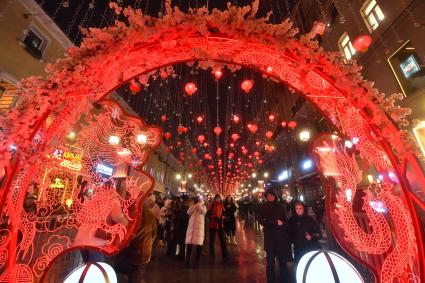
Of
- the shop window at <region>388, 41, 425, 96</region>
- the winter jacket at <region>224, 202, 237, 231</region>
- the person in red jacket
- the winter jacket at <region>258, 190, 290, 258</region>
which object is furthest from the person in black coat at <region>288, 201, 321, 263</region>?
the shop window at <region>388, 41, 425, 96</region>

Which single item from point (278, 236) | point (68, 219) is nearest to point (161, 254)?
point (278, 236)

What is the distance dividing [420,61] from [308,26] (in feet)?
34.2

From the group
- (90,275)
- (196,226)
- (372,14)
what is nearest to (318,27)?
(90,275)

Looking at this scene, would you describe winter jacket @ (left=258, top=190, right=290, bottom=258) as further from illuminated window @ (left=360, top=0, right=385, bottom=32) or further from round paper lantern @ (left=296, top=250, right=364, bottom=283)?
illuminated window @ (left=360, top=0, right=385, bottom=32)

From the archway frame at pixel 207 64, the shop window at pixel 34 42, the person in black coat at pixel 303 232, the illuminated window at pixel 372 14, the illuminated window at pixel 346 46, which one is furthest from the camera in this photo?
the illuminated window at pixel 346 46

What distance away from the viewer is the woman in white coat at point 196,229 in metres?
6.21

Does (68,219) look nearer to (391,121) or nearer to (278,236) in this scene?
(278,236)

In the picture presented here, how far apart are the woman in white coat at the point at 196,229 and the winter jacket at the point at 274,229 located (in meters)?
2.17

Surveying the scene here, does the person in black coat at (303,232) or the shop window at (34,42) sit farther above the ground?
the shop window at (34,42)

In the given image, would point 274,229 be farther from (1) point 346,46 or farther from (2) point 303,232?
(1) point 346,46

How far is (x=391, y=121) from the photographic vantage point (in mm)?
2615

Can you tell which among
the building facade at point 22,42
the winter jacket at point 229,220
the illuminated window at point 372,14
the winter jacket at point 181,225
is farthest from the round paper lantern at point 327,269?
the illuminated window at point 372,14

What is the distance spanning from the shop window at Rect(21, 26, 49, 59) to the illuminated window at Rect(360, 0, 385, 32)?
16.4 m

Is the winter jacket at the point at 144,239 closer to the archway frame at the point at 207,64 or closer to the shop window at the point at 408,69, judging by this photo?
the archway frame at the point at 207,64
